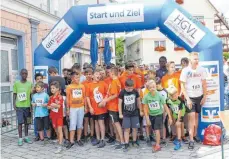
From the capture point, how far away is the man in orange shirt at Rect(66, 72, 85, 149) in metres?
6.18

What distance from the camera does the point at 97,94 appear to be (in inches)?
248

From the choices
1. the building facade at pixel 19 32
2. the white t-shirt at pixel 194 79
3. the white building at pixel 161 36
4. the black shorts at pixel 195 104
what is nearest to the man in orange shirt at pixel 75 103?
the white t-shirt at pixel 194 79

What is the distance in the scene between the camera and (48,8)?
44.4 ft

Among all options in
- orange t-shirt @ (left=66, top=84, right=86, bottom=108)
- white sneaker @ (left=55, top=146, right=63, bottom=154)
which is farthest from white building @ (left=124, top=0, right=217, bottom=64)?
white sneaker @ (left=55, top=146, right=63, bottom=154)

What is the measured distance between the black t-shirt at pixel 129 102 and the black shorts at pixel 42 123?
5.41 ft

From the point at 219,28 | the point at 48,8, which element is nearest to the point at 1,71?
the point at 48,8

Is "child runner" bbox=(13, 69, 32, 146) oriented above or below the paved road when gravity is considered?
above

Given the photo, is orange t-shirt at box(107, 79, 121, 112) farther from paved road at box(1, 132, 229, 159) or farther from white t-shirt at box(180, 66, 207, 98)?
white t-shirt at box(180, 66, 207, 98)

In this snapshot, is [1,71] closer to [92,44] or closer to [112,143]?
[92,44]

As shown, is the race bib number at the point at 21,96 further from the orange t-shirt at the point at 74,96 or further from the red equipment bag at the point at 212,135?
the red equipment bag at the point at 212,135

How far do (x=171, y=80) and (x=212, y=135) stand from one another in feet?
4.29

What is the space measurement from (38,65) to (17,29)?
380cm

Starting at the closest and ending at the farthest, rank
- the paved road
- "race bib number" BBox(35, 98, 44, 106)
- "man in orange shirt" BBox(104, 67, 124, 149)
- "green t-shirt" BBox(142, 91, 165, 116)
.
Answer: the paved road, "green t-shirt" BBox(142, 91, 165, 116), "man in orange shirt" BBox(104, 67, 124, 149), "race bib number" BBox(35, 98, 44, 106)

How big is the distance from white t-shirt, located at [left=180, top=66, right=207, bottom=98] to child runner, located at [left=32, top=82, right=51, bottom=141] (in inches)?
109
